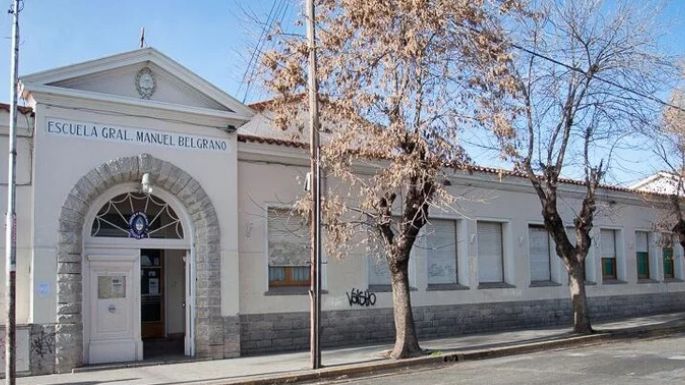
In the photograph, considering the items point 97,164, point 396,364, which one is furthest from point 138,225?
point 396,364

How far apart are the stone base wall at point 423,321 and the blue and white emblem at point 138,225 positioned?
9.06ft

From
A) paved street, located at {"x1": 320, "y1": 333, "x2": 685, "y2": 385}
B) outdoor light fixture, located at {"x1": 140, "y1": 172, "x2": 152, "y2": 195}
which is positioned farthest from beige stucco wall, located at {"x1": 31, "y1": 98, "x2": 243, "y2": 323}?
paved street, located at {"x1": 320, "y1": 333, "x2": 685, "y2": 385}

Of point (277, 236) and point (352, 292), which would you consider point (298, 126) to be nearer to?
point (277, 236)

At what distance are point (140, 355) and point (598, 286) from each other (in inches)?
622

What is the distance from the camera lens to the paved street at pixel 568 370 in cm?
1133

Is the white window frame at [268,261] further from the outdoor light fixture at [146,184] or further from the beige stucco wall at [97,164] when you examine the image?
the outdoor light fixture at [146,184]

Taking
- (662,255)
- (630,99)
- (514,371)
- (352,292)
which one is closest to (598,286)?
(662,255)

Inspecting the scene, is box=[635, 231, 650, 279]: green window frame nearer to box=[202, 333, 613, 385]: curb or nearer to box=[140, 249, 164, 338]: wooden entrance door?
box=[202, 333, 613, 385]: curb

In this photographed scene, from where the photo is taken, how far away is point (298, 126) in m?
15.5

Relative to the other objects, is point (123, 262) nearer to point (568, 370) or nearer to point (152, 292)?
point (152, 292)

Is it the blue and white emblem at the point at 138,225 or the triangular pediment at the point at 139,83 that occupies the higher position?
the triangular pediment at the point at 139,83

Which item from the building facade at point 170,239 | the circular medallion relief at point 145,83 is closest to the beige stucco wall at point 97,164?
the building facade at point 170,239

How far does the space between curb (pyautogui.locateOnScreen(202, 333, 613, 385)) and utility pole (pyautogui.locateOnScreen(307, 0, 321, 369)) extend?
0.47 m

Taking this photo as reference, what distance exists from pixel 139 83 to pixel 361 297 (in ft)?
23.5
